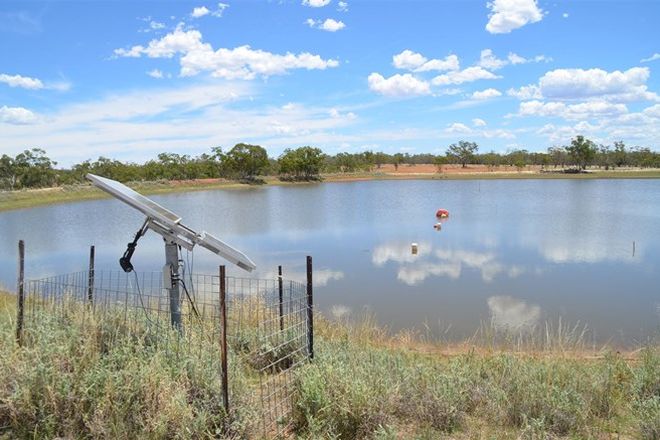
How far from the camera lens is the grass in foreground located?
414 centimetres

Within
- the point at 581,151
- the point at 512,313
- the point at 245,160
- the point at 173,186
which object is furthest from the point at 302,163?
the point at 512,313

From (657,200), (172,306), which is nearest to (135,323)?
(172,306)

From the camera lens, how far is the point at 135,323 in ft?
18.3

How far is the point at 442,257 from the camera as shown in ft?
56.3

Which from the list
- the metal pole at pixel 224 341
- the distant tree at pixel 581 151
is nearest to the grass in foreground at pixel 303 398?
the metal pole at pixel 224 341

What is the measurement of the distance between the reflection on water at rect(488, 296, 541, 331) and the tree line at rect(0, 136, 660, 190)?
206ft

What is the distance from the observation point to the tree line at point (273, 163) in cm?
6194

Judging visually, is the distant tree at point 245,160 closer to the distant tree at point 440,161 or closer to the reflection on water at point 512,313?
the distant tree at point 440,161

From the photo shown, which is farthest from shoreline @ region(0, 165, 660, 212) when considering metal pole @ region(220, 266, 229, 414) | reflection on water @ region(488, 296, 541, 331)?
metal pole @ region(220, 266, 229, 414)

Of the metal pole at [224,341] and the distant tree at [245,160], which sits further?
the distant tree at [245,160]

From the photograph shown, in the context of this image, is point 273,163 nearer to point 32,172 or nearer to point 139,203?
point 32,172

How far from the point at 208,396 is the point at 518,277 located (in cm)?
1168

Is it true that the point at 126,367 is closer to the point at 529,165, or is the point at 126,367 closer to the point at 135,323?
the point at 135,323

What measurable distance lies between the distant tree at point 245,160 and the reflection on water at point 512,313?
68.0 meters
